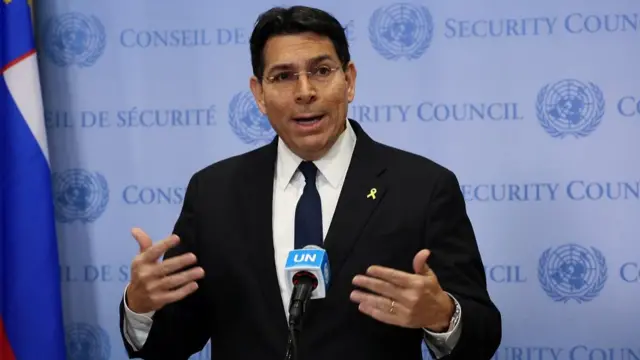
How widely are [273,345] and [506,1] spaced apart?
175cm

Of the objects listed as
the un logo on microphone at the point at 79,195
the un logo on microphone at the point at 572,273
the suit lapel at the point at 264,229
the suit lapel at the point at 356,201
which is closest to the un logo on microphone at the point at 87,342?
the un logo on microphone at the point at 79,195

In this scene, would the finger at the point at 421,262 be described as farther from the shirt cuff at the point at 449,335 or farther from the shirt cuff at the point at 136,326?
the shirt cuff at the point at 136,326

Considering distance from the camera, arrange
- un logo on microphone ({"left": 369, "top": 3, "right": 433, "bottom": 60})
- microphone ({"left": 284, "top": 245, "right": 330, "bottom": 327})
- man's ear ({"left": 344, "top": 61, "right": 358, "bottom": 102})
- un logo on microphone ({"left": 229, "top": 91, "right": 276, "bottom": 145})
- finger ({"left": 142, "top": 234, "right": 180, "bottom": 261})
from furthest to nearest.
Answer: un logo on microphone ({"left": 229, "top": 91, "right": 276, "bottom": 145}), un logo on microphone ({"left": 369, "top": 3, "right": 433, "bottom": 60}), man's ear ({"left": 344, "top": 61, "right": 358, "bottom": 102}), finger ({"left": 142, "top": 234, "right": 180, "bottom": 261}), microphone ({"left": 284, "top": 245, "right": 330, "bottom": 327})

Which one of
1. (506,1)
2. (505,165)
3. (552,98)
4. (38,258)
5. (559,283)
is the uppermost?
(506,1)

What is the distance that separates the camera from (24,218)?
2939mm

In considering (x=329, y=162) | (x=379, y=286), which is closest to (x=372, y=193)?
(x=329, y=162)

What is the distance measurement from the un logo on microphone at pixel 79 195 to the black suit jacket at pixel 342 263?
1256 millimetres

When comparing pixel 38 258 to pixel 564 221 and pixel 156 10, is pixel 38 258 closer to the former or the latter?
pixel 156 10

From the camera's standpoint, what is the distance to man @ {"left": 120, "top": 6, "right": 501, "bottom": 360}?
1.86 meters

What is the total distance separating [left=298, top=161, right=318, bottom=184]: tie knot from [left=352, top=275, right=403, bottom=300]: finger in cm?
49

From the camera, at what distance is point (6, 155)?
2953 millimetres

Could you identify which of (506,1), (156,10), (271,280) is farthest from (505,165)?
(156,10)

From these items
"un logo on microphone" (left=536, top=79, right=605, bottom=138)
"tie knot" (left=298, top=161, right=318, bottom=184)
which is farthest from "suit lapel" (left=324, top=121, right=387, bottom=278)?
"un logo on microphone" (left=536, top=79, right=605, bottom=138)

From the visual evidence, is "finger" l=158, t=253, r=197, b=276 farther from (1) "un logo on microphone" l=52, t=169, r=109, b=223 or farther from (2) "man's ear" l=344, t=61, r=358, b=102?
(1) "un logo on microphone" l=52, t=169, r=109, b=223
